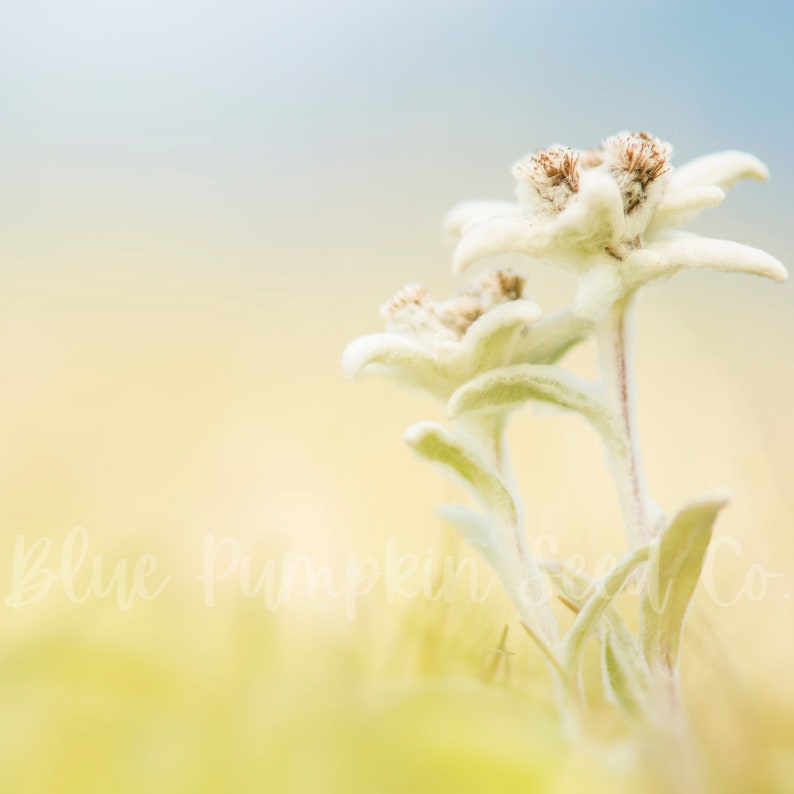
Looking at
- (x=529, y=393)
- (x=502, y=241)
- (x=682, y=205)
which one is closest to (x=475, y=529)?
(x=529, y=393)

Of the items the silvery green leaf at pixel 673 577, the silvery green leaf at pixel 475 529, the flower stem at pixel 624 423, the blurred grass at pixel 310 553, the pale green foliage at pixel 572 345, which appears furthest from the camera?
the silvery green leaf at pixel 475 529

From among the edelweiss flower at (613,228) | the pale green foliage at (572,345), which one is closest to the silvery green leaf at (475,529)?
the pale green foliage at (572,345)

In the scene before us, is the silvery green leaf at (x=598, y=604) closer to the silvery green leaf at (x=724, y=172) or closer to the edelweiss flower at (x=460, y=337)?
the edelweiss flower at (x=460, y=337)

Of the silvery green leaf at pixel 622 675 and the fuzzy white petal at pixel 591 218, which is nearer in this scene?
the fuzzy white petal at pixel 591 218

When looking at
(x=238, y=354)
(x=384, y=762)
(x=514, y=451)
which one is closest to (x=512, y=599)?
(x=384, y=762)

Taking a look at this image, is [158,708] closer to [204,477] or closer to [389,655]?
[389,655]

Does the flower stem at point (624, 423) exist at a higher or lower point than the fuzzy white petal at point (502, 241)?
lower

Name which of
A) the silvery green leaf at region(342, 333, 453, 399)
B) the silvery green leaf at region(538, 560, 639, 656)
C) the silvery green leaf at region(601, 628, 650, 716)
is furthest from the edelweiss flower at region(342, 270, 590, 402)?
the silvery green leaf at region(601, 628, 650, 716)
